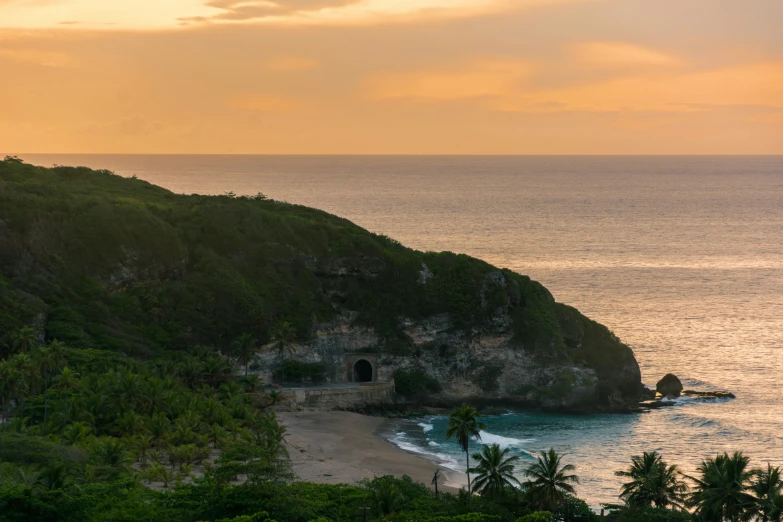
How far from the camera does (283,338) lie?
109688 mm

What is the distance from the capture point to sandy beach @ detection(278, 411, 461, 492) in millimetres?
85812

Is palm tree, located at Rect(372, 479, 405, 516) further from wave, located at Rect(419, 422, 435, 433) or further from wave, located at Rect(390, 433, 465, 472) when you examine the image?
wave, located at Rect(419, 422, 435, 433)

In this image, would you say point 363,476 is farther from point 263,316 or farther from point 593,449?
point 263,316

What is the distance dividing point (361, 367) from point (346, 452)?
980 inches

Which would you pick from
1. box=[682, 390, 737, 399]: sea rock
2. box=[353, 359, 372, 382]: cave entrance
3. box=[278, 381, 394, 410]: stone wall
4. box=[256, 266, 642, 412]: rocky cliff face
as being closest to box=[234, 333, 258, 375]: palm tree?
box=[256, 266, 642, 412]: rocky cliff face

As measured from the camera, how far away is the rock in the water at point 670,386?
11525 cm

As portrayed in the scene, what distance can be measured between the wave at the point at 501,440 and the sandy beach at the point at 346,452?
8850 millimetres

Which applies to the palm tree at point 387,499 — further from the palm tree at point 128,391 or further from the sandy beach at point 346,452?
the palm tree at point 128,391

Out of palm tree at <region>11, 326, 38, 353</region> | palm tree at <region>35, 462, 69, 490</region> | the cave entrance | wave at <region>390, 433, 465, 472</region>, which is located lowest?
wave at <region>390, 433, 465, 472</region>

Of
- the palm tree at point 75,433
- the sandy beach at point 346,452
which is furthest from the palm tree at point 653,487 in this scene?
the palm tree at point 75,433

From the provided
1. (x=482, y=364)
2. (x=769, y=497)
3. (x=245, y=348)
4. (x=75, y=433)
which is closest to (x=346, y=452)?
(x=245, y=348)

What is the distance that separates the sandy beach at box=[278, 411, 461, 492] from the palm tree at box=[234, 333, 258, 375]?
8.10 metres

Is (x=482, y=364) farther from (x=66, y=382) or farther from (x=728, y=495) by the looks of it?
(x=728, y=495)

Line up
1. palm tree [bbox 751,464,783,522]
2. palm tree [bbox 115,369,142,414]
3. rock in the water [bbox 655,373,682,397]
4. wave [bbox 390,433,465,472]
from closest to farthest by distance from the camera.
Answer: palm tree [bbox 751,464,783,522]
palm tree [bbox 115,369,142,414]
wave [bbox 390,433,465,472]
rock in the water [bbox 655,373,682,397]
